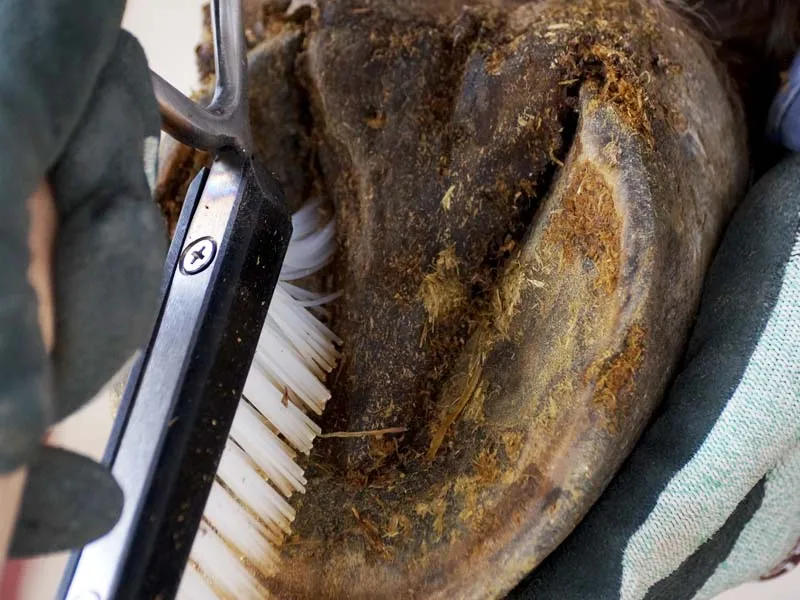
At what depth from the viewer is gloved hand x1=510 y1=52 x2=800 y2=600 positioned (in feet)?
1.58

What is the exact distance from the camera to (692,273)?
51 cm

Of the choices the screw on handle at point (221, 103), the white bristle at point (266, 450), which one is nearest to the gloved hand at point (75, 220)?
the screw on handle at point (221, 103)

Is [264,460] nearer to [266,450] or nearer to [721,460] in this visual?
[266,450]

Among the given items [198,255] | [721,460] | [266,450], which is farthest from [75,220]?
[721,460]

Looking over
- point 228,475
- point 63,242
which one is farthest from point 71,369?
point 228,475

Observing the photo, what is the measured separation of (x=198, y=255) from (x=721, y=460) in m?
0.37

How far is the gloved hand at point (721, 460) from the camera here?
48 cm

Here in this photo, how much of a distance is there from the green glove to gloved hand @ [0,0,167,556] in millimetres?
342

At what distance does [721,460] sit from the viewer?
48 cm

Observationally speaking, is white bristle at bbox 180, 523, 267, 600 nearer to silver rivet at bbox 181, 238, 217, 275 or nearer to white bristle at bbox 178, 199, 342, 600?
white bristle at bbox 178, 199, 342, 600

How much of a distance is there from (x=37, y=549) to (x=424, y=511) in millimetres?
294

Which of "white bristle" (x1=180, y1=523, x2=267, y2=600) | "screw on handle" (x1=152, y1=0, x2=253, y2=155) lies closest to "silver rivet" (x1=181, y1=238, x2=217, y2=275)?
"screw on handle" (x1=152, y1=0, x2=253, y2=155)

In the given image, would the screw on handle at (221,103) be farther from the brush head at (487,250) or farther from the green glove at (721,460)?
the green glove at (721,460)

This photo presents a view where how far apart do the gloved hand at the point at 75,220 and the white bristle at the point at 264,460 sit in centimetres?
25
